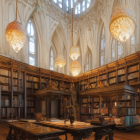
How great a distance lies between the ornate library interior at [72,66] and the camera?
562 cm

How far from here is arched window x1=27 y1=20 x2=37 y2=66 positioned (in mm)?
11930

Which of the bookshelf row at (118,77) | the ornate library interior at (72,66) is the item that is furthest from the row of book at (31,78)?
the bookshelf row at (118,77)

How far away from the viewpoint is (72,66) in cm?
1014

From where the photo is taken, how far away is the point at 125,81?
29.4ft

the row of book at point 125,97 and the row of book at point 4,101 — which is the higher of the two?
the row of book at point 125,97

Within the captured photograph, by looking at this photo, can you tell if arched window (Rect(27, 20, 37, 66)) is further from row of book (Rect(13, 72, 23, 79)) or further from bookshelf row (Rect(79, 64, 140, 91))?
bookshelf row (Rect(79, 64, 140, 91))

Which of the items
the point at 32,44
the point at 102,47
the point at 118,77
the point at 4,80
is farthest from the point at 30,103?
the point at 102,47

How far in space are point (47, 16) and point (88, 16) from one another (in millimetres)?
3468

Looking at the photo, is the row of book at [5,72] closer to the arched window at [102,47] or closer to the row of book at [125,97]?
the row of book at [125,97]

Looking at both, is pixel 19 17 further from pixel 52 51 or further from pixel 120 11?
pixel 120 11

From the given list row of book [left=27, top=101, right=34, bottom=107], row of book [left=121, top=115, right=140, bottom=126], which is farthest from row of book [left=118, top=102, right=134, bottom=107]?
row of book [left=27, top=101, right=34, bottom=107]

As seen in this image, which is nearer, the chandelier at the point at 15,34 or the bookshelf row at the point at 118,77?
the chandelier at the point at 15,34

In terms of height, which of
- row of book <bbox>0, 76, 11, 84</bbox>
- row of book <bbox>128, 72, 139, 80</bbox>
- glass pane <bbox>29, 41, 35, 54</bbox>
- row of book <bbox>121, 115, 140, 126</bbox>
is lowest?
row of book <bbox>121, 115, 140, 126</bbox>

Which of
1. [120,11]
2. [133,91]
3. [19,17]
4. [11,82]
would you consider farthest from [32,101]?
[120,11]
